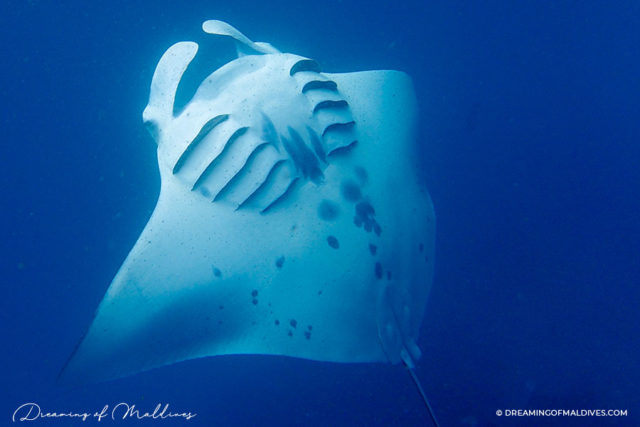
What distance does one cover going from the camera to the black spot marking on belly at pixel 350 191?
2.39m

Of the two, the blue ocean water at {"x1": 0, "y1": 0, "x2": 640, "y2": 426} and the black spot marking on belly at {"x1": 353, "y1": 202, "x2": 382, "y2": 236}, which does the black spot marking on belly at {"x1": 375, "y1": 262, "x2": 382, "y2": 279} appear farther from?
the blue ocean water at {"x1": 0, "y1": 0, "x2": 640, "y2": 426}

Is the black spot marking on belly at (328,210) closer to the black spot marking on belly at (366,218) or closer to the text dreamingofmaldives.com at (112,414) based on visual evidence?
the black spot marking on belly at (366,218)

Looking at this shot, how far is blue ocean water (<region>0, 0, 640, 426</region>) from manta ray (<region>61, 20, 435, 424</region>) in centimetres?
257

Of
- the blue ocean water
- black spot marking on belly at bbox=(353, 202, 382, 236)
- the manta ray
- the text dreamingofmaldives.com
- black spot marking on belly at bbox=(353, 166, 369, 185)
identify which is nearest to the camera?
the manta ray

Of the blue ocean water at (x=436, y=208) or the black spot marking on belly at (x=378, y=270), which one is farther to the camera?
the blue ocean water at (x=436, y=208)

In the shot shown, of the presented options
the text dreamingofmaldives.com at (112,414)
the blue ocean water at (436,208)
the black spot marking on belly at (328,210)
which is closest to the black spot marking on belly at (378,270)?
the black spot marking on belly at (328,210)

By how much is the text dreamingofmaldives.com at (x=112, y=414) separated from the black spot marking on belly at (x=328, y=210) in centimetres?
399

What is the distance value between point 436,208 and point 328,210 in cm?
315

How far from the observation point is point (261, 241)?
2373 mm

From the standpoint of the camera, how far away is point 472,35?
548 centimetres

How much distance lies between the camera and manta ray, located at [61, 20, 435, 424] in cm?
226

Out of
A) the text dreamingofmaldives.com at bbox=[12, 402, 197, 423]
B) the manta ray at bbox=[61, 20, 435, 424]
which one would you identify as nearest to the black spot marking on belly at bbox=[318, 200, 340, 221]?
the manta ray at bbox=[61, 20, 435, 424]

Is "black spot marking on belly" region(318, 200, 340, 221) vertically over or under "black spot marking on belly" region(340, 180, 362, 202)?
under

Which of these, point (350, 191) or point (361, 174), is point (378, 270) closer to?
point (350, 191)
